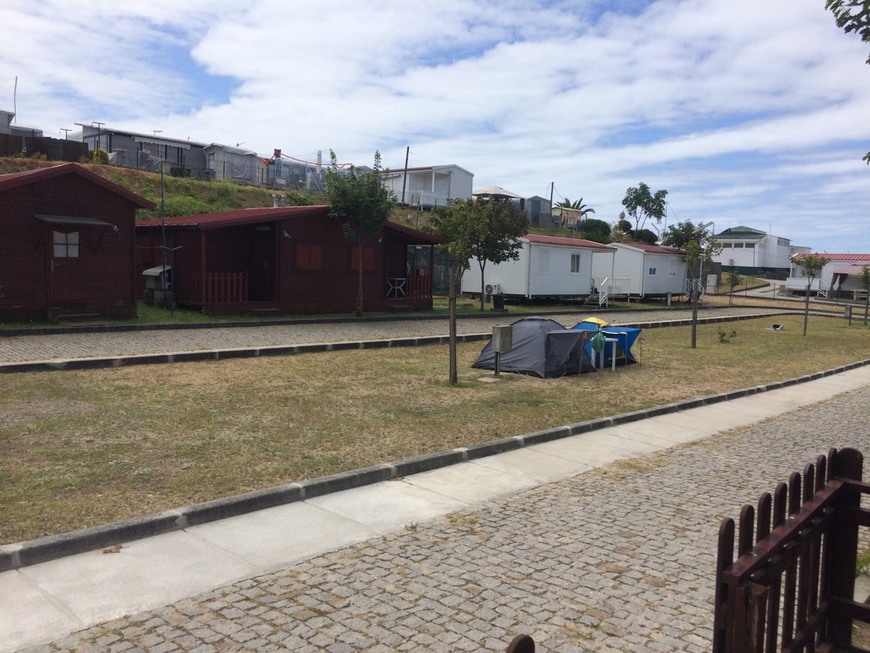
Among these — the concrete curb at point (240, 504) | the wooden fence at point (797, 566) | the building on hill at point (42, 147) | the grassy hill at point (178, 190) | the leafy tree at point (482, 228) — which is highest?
the building on hill at point (42, 147)

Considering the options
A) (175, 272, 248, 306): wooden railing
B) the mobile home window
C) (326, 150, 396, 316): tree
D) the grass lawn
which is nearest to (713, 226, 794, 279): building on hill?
the mobile home window

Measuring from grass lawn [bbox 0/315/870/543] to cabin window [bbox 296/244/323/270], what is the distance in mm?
8383

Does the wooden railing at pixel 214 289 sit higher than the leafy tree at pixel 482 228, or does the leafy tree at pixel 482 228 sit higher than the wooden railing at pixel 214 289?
the leafy tree at pixel 482 228

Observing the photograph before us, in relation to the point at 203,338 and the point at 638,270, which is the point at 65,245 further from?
the point at 638,270

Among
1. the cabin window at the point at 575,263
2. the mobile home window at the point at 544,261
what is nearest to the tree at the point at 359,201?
the mobile home window at the point at 544,261

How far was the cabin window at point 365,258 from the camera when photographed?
25172 mm

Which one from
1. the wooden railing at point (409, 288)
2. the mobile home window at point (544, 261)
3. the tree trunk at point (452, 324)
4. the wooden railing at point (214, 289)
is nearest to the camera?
the tree trunk at point (452, 324)

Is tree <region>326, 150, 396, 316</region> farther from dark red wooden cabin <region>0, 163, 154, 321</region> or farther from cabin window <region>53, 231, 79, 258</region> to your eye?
cabin window <region>53, 231, 79, 258</region>

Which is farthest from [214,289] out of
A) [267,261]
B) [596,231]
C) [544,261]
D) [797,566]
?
[596,231]

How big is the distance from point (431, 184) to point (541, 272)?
19.5 metres

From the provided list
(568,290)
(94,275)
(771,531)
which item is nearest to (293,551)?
(771,531)

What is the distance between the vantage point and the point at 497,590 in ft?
14.4

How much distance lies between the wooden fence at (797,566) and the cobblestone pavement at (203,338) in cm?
1228

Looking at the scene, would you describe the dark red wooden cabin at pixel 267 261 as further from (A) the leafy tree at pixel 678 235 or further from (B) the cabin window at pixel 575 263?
(A) the leafy tree at pixel 678 235
